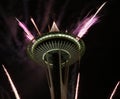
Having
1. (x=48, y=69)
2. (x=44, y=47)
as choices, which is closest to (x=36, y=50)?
(x=44, y=47)

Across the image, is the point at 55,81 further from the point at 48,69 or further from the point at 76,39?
the point at 76,39

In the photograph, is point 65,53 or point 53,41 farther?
point 65,53

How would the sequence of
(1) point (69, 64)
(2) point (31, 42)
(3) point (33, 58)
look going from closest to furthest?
1. (2) point (31, 42)
2. (3) point (33, 58)
3. (1) point (69, 64)

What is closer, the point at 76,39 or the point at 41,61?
the point at 76,39

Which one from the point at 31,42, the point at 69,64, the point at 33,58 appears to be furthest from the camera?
the point at 69,64

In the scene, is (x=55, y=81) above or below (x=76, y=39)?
below

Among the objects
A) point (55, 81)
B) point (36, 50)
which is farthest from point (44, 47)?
point (55, 81)

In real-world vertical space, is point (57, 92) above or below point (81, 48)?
below

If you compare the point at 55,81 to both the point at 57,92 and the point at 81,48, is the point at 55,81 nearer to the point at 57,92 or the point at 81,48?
the point at 57,92

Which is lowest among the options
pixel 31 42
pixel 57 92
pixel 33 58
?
pixel 57 92
